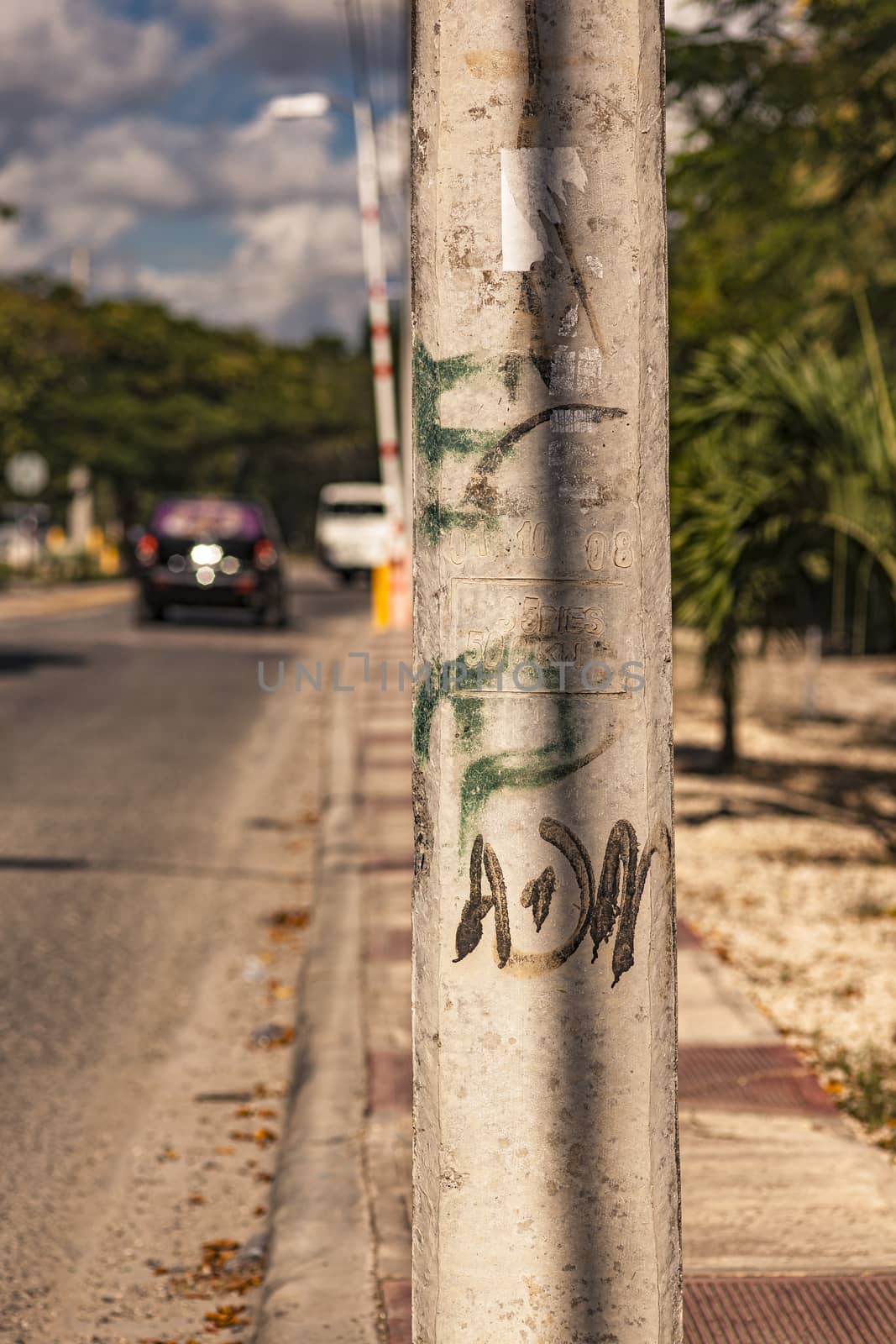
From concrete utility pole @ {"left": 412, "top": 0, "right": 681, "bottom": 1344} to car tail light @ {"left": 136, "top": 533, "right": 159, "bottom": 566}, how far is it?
19.7 meters

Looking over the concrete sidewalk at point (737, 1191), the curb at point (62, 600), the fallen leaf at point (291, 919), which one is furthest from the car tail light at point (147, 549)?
the concrete sidewalk at point (737, 1191)

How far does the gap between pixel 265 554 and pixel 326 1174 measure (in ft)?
59.1

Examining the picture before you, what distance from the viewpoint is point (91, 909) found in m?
6.91

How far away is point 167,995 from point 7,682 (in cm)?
975

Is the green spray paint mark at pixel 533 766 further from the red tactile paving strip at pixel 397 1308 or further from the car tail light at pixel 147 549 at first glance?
the car tail light at pixel 147 549

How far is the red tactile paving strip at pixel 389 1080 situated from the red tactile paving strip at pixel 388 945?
1.00 m

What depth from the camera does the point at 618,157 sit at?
2070 mm

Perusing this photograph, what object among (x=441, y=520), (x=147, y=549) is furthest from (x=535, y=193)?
(x=147, y=549)

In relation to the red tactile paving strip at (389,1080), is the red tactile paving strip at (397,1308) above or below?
above

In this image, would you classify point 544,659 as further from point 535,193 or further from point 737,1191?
point 737,1191

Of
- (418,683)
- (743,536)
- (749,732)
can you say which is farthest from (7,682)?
(418,683)

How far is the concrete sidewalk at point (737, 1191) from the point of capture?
322 cm

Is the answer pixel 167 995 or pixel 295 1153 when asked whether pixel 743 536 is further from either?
pixel 295 1153

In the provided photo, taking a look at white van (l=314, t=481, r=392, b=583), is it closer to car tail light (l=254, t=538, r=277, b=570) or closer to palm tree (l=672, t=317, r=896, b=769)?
car tail light (l=254, t=538, r=277, b=570)
